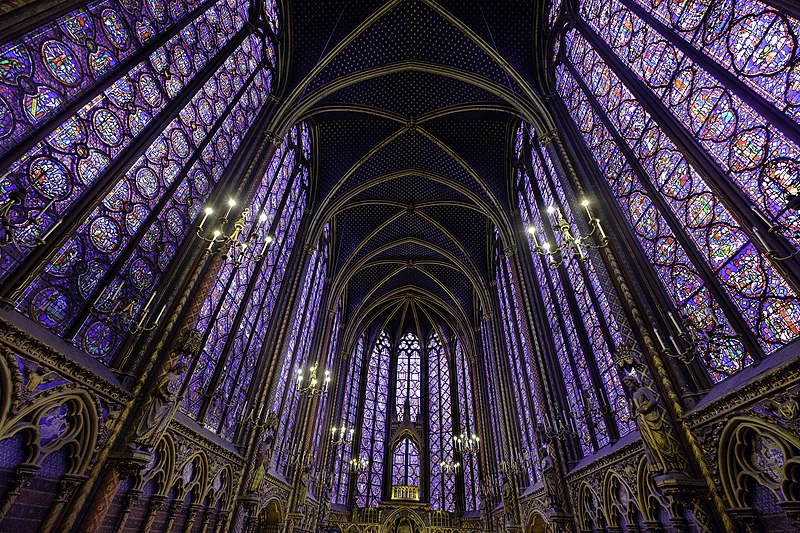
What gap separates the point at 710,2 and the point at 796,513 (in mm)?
8311

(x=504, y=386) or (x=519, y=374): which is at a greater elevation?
(x=504, y=386)

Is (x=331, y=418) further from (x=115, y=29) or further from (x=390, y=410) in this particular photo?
(x=115, y=29)

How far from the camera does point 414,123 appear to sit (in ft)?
58.3

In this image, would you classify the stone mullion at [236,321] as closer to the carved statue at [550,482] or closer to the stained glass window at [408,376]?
the carved statue at [550,482]

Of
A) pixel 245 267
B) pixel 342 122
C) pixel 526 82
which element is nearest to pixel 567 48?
pixel 526 82

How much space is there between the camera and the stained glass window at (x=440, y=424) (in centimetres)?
2412

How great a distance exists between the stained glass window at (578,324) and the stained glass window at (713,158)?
1545 millimetres

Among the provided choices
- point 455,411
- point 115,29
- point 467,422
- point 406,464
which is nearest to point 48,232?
point 115,29

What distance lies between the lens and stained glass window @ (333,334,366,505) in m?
23.7

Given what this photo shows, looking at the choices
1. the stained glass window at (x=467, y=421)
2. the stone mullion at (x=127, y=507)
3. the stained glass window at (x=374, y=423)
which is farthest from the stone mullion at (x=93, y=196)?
the stained glass window at (x=374, y=423)

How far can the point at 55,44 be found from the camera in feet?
19.9

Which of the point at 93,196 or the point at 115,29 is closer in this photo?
the point at 93,196

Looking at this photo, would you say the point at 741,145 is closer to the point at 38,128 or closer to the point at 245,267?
the point at 38,128

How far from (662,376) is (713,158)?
397 cm
